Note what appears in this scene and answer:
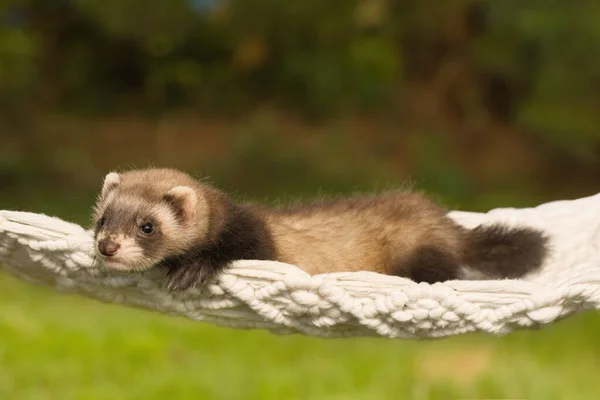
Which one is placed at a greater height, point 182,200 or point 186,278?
point 182,200

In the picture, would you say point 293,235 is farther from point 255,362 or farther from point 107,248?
point 255,362

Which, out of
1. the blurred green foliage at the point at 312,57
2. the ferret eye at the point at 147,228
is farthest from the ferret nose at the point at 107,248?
the blurred green foliage at the point at 312,57

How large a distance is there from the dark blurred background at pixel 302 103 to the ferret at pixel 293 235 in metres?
1.79

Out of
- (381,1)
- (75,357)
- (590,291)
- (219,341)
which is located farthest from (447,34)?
(590,291)

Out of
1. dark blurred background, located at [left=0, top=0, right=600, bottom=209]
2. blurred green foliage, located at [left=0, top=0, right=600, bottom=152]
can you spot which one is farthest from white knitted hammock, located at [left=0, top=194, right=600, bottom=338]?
dark blurred background, located at [left=0, top=0, right=600, bottom=209]

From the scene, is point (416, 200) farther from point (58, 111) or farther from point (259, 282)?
point (58, 111)

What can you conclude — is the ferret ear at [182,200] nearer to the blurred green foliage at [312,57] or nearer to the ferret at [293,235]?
the ferret at [293,235]

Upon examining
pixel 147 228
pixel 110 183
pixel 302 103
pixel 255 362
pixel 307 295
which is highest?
pixel 302 103

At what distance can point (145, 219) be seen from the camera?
2096mm

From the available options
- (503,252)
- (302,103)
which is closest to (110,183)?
(503,252)

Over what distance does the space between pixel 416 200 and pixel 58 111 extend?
199 inches

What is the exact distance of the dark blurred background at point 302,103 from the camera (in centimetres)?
523

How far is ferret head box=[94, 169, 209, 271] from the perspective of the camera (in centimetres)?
199

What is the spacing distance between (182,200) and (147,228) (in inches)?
4.2
